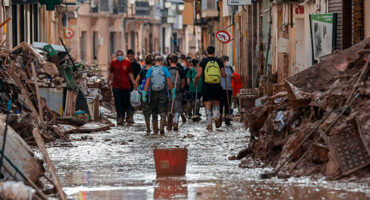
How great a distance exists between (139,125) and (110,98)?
6.26 meters

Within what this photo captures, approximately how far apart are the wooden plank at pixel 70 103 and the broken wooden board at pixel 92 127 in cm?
50

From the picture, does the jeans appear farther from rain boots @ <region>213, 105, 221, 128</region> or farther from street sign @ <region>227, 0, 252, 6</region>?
street sign @ <region>227, 0, 252, 6</region>

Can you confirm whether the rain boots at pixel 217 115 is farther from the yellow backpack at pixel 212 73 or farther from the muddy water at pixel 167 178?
the muddy water at pixel 167 178

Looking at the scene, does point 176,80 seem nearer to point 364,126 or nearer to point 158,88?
point 158,88

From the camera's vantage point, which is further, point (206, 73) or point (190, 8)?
point (190, 8)

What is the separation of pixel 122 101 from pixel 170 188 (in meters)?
12.2

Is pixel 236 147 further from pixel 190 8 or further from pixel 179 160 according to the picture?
pixel 190 8

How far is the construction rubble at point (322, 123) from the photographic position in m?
10.7

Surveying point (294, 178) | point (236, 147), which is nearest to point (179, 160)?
point (294, 178)

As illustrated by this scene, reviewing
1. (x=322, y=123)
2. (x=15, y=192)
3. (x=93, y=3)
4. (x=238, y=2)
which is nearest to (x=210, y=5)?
(x=93, y=3)

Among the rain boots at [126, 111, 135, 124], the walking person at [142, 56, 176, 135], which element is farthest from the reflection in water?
the rain boots at [126, 111, 135, 124]

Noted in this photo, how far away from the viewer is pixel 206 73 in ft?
66.2

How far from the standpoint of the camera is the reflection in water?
32.9ft

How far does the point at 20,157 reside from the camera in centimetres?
927
